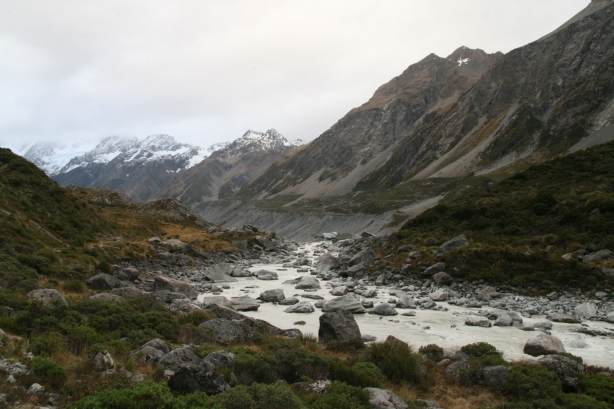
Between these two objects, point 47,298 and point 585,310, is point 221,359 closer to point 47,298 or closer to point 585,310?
point 47,298

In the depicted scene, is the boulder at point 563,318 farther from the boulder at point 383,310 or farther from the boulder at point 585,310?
the boulder at point 383,310

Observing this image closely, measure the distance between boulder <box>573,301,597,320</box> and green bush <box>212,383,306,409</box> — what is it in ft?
68.1

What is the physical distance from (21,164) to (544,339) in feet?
185

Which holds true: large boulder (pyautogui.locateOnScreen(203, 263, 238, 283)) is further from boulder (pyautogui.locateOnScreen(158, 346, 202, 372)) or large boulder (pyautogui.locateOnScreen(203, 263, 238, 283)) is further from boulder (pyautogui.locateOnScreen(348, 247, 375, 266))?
boulder (pyautogui.locateOnScreen(158, 346, 202, 372))

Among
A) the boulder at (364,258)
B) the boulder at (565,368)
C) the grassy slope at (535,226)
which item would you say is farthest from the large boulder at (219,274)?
the boulder at (565,368)

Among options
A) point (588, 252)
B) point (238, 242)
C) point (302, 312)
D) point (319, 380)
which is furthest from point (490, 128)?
point (319, 380)

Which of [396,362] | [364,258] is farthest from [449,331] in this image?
[364,258]

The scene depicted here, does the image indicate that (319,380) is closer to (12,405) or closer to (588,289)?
(12,405)

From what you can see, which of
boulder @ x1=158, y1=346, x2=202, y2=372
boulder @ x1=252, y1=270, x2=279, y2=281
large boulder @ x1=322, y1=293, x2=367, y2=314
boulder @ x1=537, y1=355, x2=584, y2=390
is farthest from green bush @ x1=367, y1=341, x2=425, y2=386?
boulder @ x1=252, y1=270, x2=279, y2=281

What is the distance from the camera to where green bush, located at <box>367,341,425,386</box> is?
40.2 feet

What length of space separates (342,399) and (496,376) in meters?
6.27

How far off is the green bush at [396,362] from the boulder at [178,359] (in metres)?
6.06

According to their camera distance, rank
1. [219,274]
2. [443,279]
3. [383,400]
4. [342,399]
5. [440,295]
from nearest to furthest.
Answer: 1. [342,399]
2. [383,400]
3. [440,295]
4. [443,279]
5. [219,274]

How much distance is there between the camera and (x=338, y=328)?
54.5 ft
